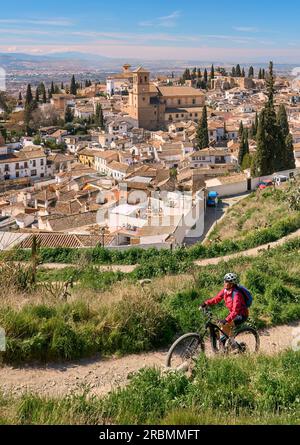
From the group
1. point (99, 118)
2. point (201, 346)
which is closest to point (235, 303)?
point (201, 346)

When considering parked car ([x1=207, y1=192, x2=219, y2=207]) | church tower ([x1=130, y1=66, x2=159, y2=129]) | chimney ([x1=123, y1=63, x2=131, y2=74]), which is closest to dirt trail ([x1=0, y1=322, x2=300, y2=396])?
parked car ([x1=207, y1=192, x2=219, y2=207])

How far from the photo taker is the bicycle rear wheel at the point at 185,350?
4398mm

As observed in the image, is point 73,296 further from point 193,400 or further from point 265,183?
point 265,183

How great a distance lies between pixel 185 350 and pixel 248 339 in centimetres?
76

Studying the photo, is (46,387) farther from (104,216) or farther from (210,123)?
(210,123)

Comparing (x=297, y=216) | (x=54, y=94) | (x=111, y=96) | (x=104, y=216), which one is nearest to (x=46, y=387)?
(x=297, y=216)

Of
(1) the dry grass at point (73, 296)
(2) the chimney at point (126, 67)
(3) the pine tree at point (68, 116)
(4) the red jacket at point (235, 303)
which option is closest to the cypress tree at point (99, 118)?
(3) the pine tree at point (68, 116)

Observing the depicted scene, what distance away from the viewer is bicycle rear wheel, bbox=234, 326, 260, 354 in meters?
4.75

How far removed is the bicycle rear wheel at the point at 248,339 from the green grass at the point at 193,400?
56cm

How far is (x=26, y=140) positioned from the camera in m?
53.3

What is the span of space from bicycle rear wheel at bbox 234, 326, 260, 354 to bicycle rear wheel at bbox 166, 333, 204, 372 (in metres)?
0.40

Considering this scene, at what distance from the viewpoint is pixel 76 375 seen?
4336 millimetres

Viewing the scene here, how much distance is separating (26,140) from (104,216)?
35.8m
